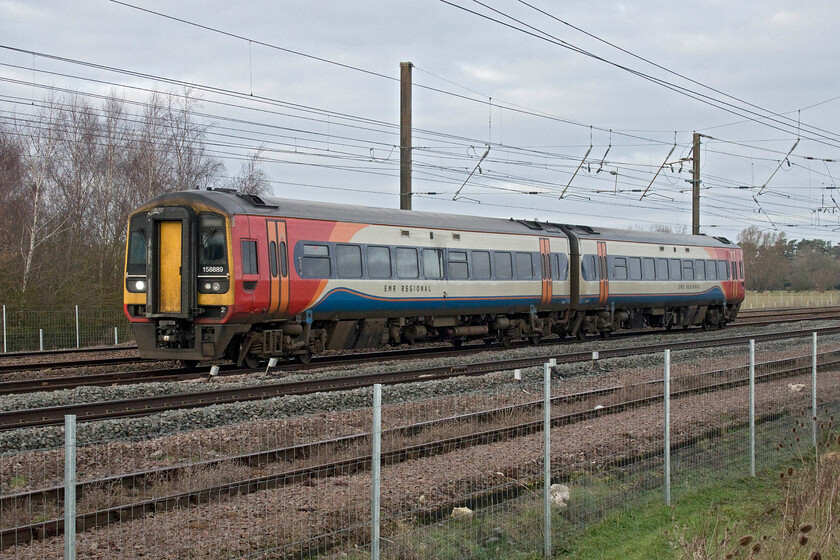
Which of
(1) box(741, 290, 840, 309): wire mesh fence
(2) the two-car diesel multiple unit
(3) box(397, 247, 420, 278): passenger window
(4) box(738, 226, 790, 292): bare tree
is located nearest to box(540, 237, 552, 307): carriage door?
(2) the two-car diesel multiple unit

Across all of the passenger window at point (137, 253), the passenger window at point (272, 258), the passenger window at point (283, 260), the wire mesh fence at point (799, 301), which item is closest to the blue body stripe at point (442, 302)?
the passenger window at point (283, 260)

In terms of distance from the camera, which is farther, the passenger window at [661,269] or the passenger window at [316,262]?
the passenger window at [661,269]

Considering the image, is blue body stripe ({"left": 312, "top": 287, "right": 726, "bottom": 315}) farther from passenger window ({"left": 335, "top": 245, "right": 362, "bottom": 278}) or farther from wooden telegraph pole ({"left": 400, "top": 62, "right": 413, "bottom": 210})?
wooden telegraph pole ({"left": 400, "top": 62, "right": 413, "bottom": 210})

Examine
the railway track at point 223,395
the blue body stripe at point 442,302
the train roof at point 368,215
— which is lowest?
the railway track at point 223,395

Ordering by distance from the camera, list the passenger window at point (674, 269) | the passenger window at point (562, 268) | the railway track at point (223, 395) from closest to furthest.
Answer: the railway track at point (223, 395) < the passenger window at point (562, 268) < the passenger window at point (674, 269)

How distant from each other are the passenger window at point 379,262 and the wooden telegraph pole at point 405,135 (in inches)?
197

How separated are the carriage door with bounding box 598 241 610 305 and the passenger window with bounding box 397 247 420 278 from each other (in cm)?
828

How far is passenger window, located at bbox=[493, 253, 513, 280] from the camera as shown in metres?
21.8

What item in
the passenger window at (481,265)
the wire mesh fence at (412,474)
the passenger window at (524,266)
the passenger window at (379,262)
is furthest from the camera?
the passenger window at (524,266)

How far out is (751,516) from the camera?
7.72 meters

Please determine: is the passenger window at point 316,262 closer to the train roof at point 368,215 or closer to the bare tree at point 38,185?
the train roof at point 368,215

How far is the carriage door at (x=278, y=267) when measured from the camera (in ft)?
53.2

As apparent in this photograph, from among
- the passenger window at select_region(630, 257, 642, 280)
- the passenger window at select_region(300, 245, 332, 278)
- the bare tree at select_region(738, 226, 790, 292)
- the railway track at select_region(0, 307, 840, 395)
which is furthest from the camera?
the bare tree at select_region(738, 226, 790, 292)

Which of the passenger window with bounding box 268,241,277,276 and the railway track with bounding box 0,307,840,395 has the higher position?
the passenger window with bounding box 268,241,277,276
